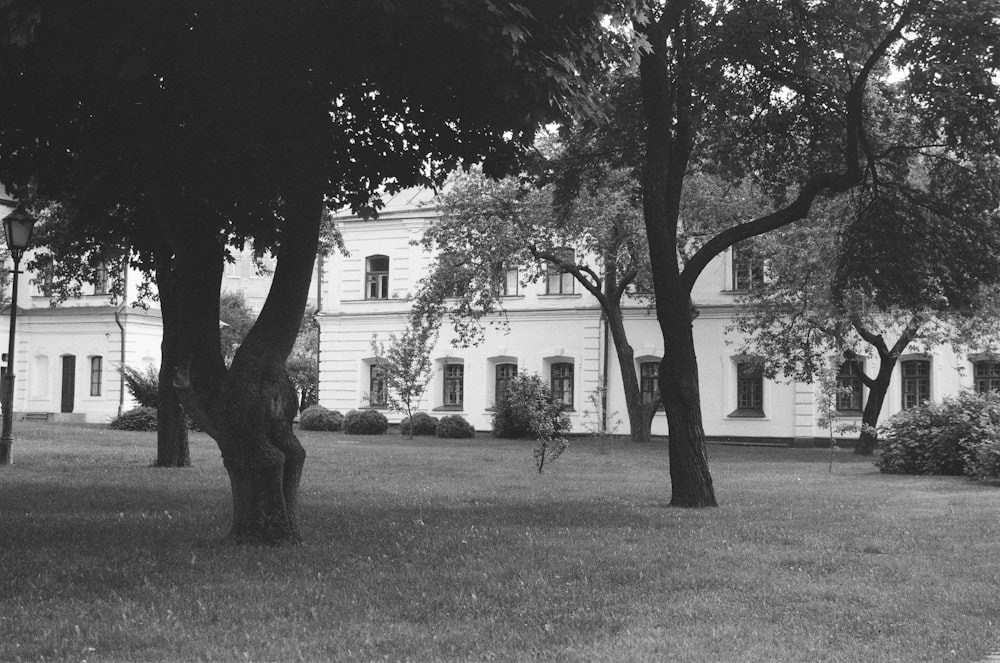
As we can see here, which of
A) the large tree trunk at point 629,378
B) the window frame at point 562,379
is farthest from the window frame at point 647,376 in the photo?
the large tree trunk at point 629,378

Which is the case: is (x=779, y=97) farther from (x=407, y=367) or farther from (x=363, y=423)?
(x=363, y=423)

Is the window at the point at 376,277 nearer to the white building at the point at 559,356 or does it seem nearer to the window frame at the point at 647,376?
the white building at the point at 559,356

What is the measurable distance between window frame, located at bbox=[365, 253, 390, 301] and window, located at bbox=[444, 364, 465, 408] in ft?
13.3

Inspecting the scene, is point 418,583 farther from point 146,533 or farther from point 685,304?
point 685,304

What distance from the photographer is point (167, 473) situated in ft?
57.6

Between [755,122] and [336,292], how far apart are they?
30.8m

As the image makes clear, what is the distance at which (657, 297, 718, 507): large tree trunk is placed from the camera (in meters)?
13.8

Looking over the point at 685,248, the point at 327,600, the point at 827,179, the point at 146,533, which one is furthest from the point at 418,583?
the point at 685,248

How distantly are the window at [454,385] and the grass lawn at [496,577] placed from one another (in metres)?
26.2

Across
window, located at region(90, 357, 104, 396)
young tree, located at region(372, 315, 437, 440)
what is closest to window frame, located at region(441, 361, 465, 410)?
young tree, located at region(372, 315, 437, 440)

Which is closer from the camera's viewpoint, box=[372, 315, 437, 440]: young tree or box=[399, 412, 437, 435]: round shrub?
box=[372, 315, 437, 440]: young tree

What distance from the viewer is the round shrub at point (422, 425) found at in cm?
3806

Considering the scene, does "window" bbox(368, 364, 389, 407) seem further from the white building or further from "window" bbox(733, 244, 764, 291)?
"window" bbox(733, 244, 764, 291)

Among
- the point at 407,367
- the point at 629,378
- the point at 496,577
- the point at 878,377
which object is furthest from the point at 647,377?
the point at 496,577
